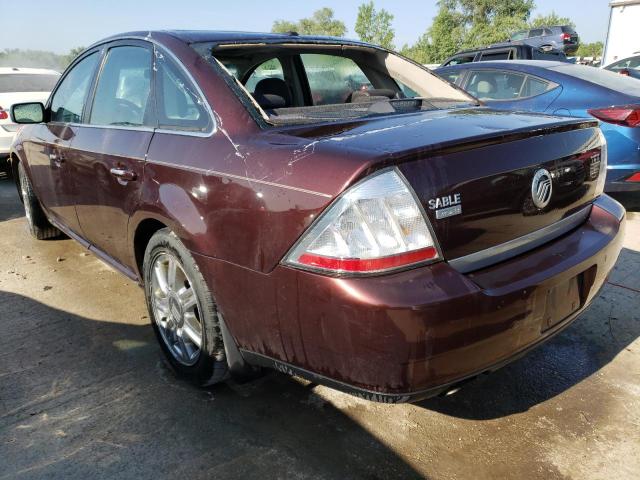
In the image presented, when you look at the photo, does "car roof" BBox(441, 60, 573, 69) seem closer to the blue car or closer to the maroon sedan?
the blue car

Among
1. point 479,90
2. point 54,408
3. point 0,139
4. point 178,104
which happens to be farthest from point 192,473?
point 0,139

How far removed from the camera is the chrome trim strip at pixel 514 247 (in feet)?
5.68

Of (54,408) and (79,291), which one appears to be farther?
(79,291)

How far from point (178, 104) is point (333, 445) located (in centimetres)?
163

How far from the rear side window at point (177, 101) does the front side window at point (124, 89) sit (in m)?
0.12

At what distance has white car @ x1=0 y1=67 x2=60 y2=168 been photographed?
6816 millimetres

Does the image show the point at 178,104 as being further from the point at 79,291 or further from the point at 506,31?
the point at 506,31

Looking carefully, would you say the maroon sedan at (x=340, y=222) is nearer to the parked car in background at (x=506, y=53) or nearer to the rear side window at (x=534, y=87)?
the rear side window at (x=534, y=87)

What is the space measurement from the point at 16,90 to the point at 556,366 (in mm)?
7633

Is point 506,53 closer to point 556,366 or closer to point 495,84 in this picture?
point 495,84

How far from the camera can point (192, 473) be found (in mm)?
1989

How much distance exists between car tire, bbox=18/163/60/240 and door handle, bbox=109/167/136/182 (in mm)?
2197

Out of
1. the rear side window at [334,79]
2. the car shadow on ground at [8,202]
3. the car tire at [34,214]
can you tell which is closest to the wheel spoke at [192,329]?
the rear side window at [334,79]

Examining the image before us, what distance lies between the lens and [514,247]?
74.4 inches
